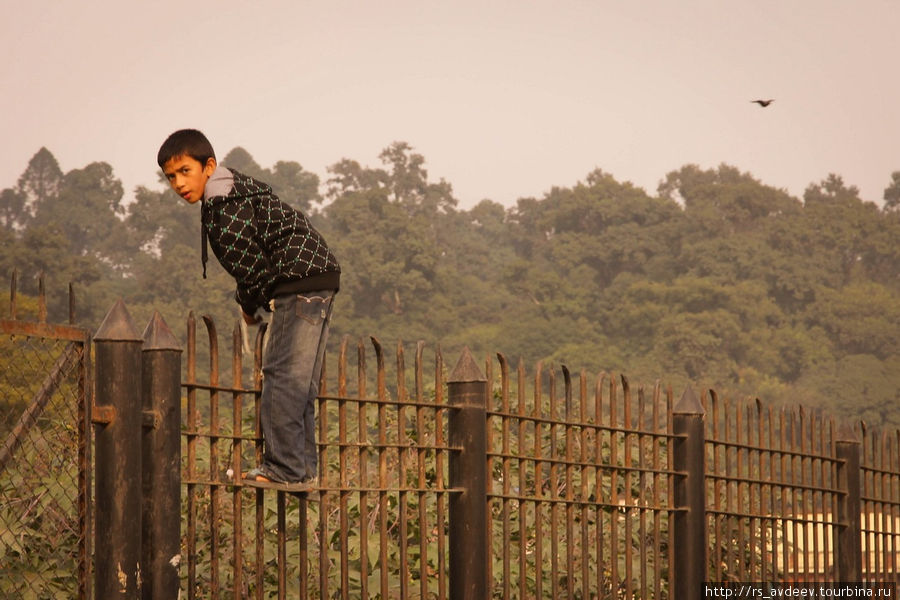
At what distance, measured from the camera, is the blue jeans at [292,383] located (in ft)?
12.8

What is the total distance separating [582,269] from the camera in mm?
76938

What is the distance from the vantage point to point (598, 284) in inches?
3061

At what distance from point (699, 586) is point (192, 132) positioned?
308 centimetres

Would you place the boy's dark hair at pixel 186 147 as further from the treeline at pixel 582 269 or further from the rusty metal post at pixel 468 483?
the treeline at pixel 582 269

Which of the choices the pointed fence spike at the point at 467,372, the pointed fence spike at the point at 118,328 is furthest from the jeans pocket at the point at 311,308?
the pointed fence spike at the point at 467,372

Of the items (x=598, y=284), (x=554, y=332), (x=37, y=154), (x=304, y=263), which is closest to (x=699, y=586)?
(x=304, y=263)

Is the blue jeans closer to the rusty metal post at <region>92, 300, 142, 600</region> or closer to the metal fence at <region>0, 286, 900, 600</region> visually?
the metal fence at <region>0, 286, 900, 600</region>

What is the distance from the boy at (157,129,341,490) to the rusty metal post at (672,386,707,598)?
86.6 inches

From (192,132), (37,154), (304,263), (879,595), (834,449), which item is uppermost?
(37,154)

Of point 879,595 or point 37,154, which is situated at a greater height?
point 37,154

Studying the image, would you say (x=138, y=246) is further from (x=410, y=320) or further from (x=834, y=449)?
(x=834, y=449)

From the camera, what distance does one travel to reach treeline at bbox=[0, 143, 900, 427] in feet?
196

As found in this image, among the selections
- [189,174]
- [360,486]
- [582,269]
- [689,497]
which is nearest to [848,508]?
[689,497]

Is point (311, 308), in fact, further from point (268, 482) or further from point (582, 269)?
point (582, 269)
